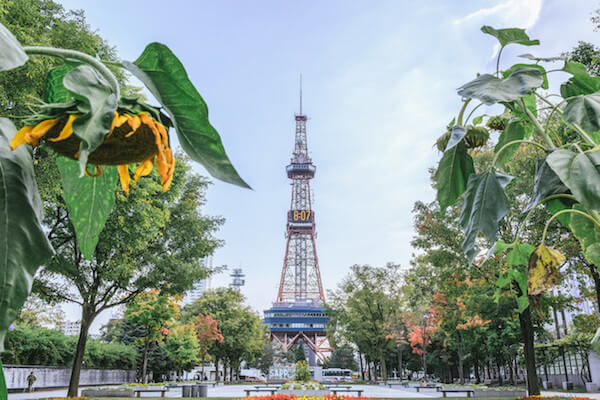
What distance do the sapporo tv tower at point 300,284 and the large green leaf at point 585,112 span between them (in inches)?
2171

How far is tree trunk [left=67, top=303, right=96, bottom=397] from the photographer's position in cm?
1247

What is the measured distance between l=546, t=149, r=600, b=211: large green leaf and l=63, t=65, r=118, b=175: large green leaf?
0.91m

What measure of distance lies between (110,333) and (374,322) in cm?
3823

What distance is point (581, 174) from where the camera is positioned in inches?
39.4

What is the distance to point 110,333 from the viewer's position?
54219 millimetres

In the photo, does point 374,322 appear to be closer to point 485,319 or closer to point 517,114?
point 485,319

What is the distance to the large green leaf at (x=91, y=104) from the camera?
0.52 m

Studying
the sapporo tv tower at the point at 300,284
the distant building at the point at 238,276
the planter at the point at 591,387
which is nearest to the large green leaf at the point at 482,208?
the planter at the point at 591,387

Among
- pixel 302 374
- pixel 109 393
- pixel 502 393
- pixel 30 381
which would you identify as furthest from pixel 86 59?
pixel 302 374

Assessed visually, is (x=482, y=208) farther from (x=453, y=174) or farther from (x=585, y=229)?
(x=585, y=229)

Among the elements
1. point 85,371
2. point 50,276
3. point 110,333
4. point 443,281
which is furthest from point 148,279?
point 110,333

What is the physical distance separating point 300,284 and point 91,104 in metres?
62.5

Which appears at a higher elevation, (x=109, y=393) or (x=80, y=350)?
(x=80, y=350)

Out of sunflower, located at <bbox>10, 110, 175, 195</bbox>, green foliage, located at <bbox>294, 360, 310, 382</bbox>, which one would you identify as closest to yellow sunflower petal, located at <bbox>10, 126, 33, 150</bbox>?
sunflower, located at <bbox>10, 110, 175, 195</bbox>
